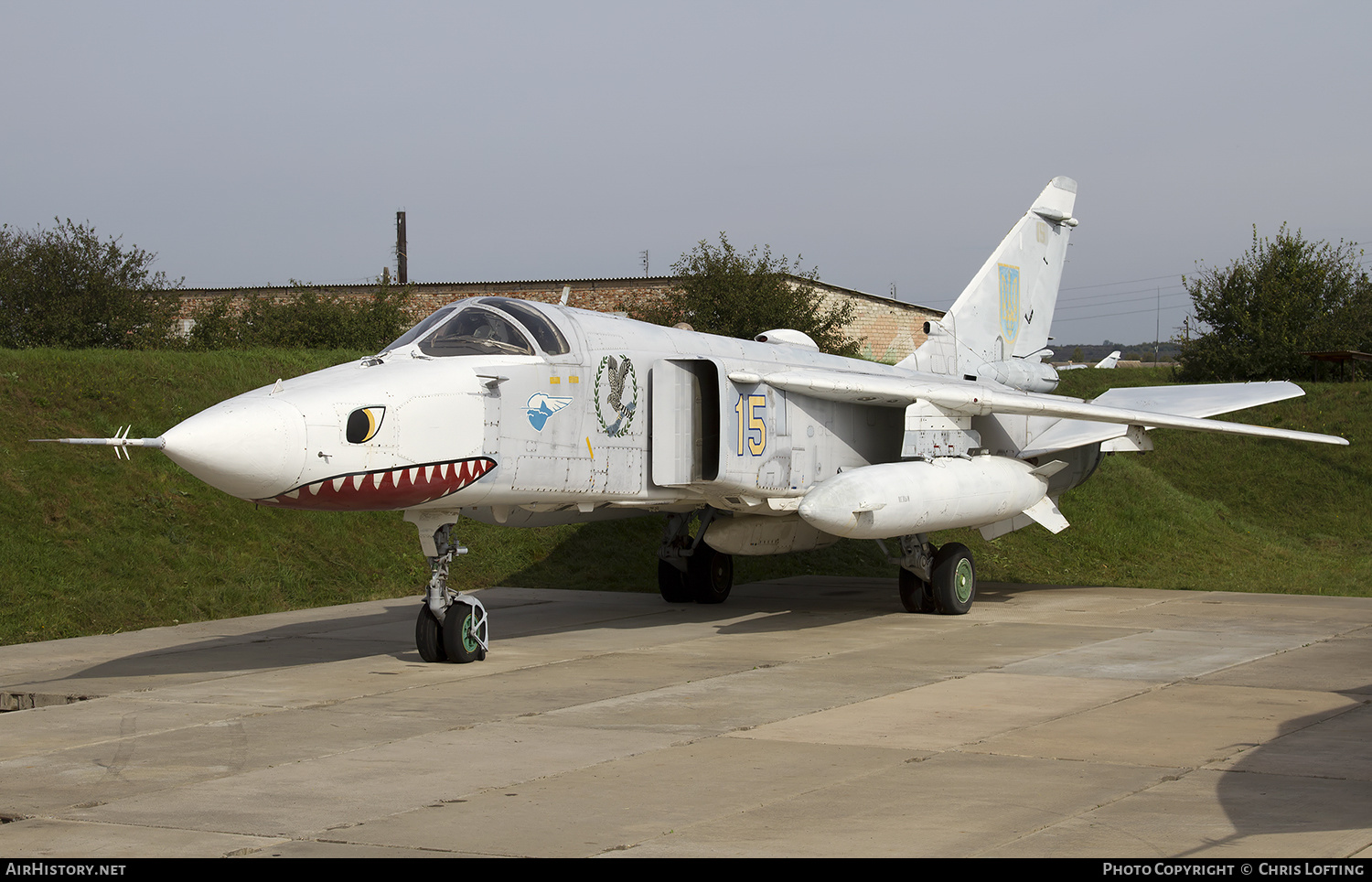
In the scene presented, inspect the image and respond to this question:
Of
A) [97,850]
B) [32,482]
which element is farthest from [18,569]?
[97,850]

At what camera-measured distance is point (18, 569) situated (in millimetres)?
13250

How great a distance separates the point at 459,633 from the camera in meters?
10.7

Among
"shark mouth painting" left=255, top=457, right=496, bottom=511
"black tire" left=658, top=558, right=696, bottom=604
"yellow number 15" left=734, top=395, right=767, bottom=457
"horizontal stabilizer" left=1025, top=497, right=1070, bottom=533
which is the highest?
"yellow number 15" left=734, top=395, right=767, bottom=457

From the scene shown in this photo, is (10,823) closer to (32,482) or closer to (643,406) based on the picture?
(643,406)

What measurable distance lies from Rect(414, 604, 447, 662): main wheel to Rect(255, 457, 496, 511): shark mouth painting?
52.8 inches

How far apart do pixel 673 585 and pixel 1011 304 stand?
19.2ft

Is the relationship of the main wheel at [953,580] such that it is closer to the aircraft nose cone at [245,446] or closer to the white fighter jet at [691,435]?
the white fighter jet at [691,435]

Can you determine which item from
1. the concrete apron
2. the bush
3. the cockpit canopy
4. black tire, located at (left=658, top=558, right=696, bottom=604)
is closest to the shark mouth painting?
the cockpit canopy

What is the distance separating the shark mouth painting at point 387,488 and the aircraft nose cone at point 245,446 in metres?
0.24

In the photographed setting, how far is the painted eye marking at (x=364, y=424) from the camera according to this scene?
9.16 metres

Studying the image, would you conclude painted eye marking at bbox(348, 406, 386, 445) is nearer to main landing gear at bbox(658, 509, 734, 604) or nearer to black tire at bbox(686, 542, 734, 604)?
main landing gear at bbox(658, 509, 734, 604)

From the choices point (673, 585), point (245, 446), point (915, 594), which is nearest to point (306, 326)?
point (673, 585)

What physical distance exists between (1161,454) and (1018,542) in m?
9.67

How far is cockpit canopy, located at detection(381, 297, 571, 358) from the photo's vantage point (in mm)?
10312
